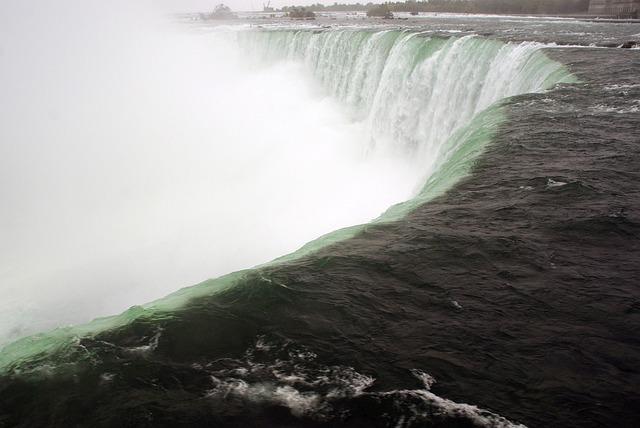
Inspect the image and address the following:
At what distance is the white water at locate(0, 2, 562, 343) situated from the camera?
14.3 m

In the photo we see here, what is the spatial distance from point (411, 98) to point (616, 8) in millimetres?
26740

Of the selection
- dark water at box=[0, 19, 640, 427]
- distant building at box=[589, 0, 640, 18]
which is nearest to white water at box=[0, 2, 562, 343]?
dark water at box=[0, 19, 640, 427]

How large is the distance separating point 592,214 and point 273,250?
9873mm

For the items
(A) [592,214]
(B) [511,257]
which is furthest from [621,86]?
(B) [511,257]

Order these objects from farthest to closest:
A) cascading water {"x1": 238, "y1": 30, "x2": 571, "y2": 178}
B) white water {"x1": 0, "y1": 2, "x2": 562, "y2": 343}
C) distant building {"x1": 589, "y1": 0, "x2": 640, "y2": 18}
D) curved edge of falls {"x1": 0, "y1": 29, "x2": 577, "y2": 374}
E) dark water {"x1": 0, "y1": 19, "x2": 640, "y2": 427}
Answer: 1. distant building {"x1": 589, "y1": 0, "x2": 640, "y2": 18}
2. white water {"x1": 0, "y1": 2, "x2": 562, "y2": 343}
3. cascading water {"x1": 238, "y1": 30, "x2": 571, "y2": 178}
4. curved edge of falls {"x1": 0, "y1": 29, "x2": 577, "y2": 374}
5. dark water {"x1": 0, "y1": 19, "x2": 640, "y2": 427}

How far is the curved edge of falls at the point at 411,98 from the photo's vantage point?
4758 millimetres

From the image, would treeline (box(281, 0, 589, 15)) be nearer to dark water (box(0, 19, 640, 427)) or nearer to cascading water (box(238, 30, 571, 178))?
cascading water (box(238, 30, 571, 178))

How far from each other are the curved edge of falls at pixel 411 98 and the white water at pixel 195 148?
0.08m

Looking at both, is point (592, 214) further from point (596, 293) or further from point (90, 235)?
point (90, 235)

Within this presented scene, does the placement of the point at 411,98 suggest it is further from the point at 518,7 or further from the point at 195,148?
the point at 518,7

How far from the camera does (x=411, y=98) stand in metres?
18.5

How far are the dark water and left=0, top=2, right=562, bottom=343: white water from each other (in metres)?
4.24

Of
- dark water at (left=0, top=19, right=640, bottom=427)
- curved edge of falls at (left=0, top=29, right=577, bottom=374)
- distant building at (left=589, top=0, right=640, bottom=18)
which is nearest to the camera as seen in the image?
dark water at (left=0, top=19, right=640, bottom=427)

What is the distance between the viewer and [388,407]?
3.54 meters
